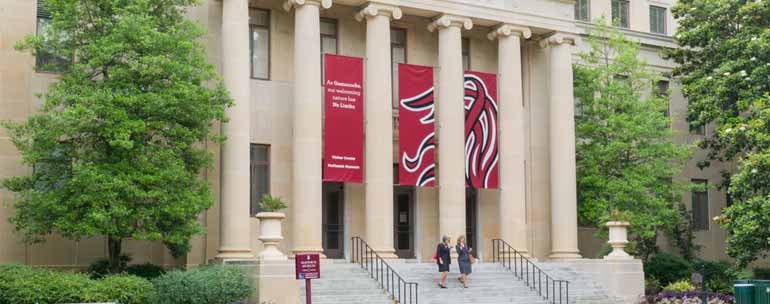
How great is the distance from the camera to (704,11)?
37.2m

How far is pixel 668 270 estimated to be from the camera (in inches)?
1384

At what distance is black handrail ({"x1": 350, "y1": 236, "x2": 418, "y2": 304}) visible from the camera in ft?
87.0

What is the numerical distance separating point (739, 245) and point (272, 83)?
15.3 meters

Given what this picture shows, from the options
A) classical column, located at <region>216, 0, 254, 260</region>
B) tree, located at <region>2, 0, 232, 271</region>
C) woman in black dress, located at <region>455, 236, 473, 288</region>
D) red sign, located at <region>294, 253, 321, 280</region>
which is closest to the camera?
red sign, located at <region>294, 253, 321, 280</region>

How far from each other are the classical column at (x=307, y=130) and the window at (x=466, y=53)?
688 centimetres

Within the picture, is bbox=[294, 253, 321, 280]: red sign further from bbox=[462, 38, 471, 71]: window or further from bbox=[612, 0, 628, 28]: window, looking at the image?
bbox=[612, 0, 628, 28]: window

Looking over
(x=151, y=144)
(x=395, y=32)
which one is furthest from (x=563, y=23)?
(x=151, y=144)

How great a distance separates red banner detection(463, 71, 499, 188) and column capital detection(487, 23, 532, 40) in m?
1.44

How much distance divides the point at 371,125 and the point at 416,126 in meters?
1.91

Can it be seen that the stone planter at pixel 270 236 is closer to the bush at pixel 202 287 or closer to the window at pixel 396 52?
the bush at pixel 202 287

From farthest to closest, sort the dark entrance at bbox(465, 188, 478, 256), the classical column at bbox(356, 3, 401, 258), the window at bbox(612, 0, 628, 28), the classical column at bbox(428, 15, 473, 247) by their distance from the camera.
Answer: the window at bbox(612, 0, 628, 28), the dark entrance at bbox(465, 188, 478, 256), the classical column at bbox(428, 15, 473, 247), the classical column at bbox(356, 3, 401, 258)

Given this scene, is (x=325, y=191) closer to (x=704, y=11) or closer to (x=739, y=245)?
(x=739, y=245)

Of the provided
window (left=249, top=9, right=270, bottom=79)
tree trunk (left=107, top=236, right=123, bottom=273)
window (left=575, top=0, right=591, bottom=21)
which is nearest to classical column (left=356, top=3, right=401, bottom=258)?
window (left=249, top=9, right=270, bottom=79)

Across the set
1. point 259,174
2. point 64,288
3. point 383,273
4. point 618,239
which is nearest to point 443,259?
point 383,273
